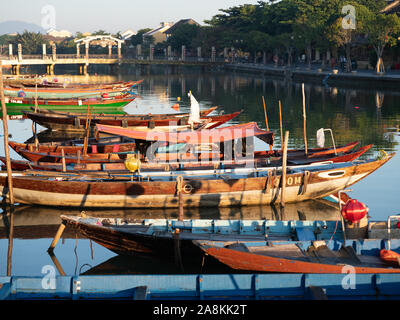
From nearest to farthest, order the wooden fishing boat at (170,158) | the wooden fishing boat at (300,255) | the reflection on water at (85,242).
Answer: the wooden fishing boat at (300,255) < the reflection on water at (85,242) < the wooden fishing boat at (170,158)

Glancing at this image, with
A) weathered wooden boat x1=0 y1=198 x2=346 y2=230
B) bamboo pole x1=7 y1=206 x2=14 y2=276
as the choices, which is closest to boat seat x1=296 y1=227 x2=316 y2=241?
weathered wooden boat x1=0 y1=198 x2=346 y2=230

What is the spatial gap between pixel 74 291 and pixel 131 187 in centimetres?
771

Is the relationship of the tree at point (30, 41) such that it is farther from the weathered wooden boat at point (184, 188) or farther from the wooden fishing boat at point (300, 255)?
the wooden fishing boat at point (300, 255)

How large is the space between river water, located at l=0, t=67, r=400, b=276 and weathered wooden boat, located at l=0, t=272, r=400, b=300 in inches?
121

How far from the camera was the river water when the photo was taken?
14.4 m

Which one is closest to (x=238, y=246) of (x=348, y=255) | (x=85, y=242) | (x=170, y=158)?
(x=348, y=255)

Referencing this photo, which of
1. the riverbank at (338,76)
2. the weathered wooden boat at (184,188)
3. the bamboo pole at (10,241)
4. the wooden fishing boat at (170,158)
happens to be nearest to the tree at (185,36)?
the riverbank at (338,76)

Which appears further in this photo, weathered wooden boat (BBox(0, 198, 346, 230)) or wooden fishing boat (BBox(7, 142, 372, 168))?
wooden fishing boat (BBox(7, 142, 372, 168))

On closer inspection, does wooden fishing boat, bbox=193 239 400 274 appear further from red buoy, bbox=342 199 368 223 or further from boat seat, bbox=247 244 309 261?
red buoy, bbox=342 199 368 223

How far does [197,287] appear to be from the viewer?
1012 cm

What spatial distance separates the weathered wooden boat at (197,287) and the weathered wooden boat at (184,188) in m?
7.34

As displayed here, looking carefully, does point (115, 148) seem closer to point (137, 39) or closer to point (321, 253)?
point (321, 253)

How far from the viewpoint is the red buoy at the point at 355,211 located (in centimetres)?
1240

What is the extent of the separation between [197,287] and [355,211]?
4.32 metres
